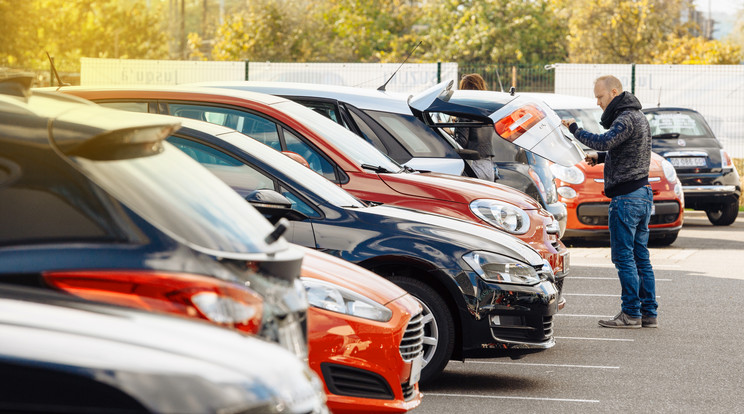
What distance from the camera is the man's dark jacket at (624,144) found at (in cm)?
858

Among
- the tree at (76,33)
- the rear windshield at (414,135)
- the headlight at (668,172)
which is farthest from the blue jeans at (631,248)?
the tree at (76,33)

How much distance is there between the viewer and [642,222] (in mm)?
8820

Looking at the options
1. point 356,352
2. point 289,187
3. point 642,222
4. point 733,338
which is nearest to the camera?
point 356,352

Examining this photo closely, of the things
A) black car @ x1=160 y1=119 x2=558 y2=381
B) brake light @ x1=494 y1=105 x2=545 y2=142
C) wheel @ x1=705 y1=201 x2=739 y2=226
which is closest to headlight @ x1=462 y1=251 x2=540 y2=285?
black car @ x1=160 y1=119 x2=558 y2=381

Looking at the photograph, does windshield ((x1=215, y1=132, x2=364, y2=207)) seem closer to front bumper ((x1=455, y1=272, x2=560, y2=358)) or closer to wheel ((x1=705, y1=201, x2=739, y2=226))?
front bumper ((x1=455, y1=272, x2=560, y2=358))

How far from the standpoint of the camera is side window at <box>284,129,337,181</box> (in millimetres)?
7324

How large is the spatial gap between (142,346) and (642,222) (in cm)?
686

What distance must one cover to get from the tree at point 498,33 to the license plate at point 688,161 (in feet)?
104

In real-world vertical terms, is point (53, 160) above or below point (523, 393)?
above

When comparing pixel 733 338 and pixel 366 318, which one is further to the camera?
pixel 733 338

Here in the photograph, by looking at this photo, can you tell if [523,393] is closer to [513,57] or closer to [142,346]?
[142,346]

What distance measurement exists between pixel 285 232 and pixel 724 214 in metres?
13.9

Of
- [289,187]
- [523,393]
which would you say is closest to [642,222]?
[523,393]

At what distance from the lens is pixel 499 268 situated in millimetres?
6340
